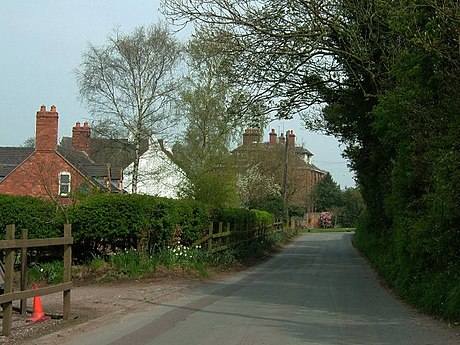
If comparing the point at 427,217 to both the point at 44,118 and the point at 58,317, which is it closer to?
the point at 58,317

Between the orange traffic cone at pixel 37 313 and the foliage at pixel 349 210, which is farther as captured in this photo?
A: the foliage at pixel 349 210

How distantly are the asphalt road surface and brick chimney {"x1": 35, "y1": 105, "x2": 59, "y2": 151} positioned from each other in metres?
22.1

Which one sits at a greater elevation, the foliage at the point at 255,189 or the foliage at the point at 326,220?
the foliage at the point at 255,189

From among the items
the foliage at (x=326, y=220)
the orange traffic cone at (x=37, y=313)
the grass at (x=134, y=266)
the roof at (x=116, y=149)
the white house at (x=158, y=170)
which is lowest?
the orange traffic cone at (x=37, y=313)

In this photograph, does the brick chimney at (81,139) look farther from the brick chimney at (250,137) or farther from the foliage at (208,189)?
the foliage at (208,189)

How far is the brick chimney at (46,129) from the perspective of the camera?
3778 centimetres

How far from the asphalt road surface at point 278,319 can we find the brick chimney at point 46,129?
72.5 ft

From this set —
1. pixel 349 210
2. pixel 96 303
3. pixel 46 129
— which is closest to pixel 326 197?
pixel 349 210

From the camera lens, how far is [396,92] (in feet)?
52.4

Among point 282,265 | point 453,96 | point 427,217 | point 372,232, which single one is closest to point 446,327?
point 427,217

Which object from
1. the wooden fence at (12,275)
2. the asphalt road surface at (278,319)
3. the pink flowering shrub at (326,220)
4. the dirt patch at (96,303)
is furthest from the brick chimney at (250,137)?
the pink flowering shrub at (326,220)

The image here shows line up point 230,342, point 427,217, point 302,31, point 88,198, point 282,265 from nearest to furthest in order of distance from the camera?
point 230,342 → point 427,217 → point 88,198 → point 302,31 → point 282,265

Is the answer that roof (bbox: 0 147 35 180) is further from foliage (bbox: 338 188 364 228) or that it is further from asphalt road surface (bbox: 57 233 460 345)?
foliage (bbox: 338 188 364 228)

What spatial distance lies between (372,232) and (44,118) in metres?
19.7
